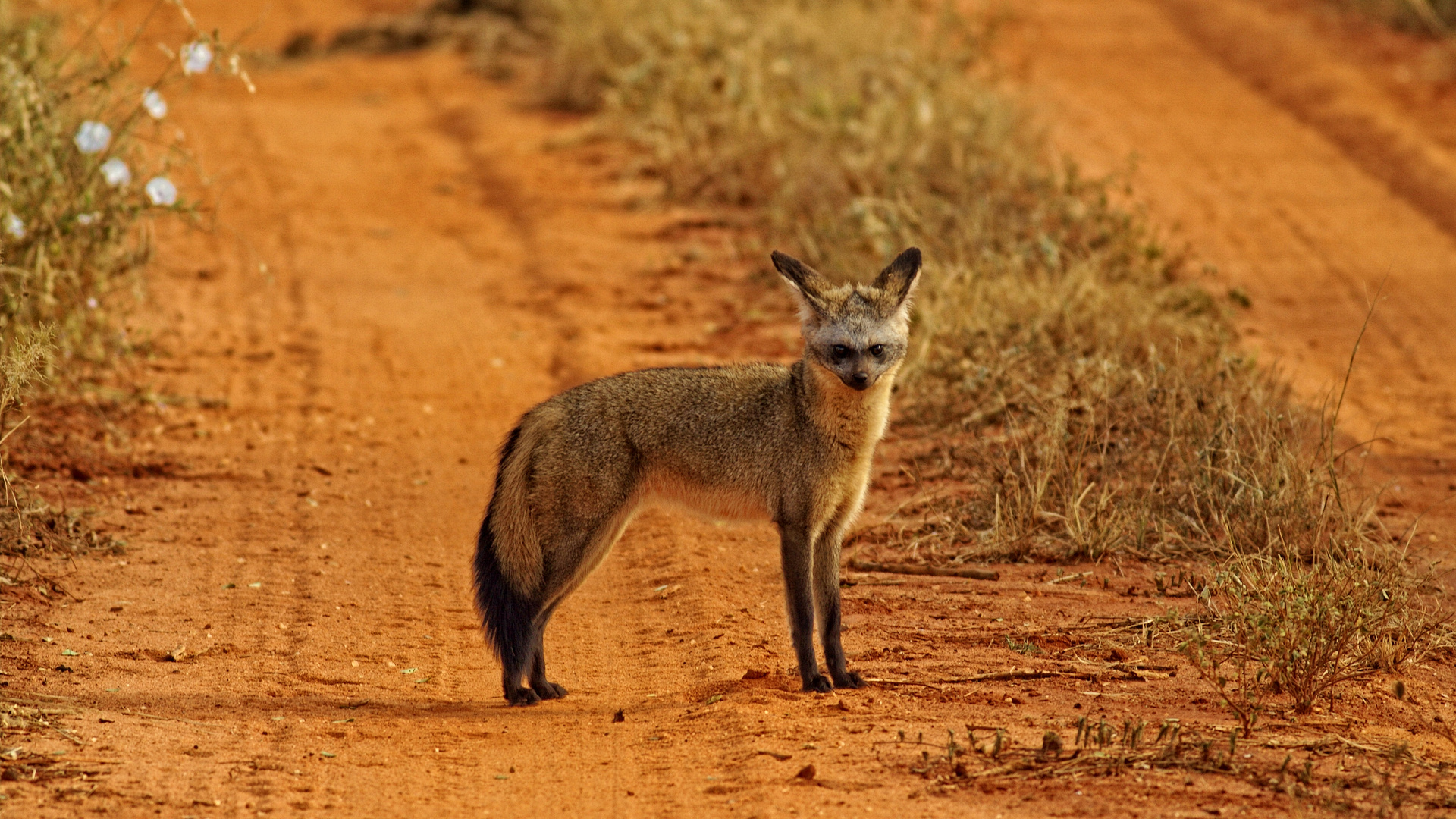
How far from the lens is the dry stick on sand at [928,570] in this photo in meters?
7.15

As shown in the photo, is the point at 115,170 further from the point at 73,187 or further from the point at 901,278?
the point at 901,278

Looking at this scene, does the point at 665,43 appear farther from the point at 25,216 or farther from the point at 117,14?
the point at 117,14

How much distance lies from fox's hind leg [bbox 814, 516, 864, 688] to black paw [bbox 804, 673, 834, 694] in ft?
0.26

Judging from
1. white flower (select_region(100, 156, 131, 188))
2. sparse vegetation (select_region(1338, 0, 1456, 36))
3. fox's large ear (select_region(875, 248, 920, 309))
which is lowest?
white flower (select_region(100, 156, 131, 188))

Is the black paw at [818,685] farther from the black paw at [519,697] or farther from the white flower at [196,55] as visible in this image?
the white flower at [196,55]

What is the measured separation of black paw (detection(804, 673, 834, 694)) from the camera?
18.9ft

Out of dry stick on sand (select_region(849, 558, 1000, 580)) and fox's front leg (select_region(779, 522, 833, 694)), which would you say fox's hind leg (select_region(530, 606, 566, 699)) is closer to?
fox's front leg (select_region(779, 522, 833, 694))

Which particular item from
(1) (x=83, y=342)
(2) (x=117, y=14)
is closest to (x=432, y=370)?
(1) (x=83, y=342)

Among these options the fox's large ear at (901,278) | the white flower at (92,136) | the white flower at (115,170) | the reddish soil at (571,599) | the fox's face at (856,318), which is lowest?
the reddish soil at (571,599)

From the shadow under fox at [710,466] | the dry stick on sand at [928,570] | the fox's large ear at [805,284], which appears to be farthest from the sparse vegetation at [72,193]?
the dry stick on sand at [928,570]

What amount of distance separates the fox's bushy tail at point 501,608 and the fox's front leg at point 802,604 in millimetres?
947

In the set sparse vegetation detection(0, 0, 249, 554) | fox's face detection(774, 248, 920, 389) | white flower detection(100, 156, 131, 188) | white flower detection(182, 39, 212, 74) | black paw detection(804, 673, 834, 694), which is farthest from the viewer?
white flower detection(100, 156, 131, 188)

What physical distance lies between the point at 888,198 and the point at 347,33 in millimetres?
12009

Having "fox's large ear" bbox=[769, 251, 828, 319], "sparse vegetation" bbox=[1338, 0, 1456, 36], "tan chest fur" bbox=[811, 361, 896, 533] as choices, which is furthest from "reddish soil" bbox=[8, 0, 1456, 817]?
"sparse vegetation" bbox=[1338, 0, 1456, 36]
